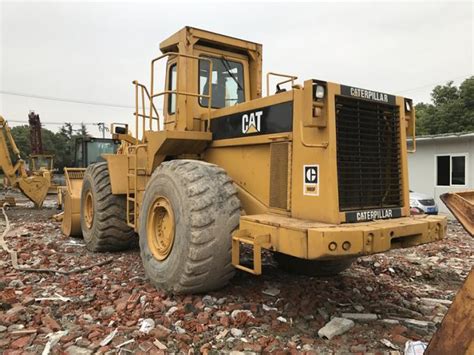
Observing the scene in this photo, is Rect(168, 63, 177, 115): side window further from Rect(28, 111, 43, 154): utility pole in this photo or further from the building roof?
Rect(28, 111, 43, 154): utility pole

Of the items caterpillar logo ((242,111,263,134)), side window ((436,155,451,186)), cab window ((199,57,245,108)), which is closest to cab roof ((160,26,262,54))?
cab window ((199,57,245,108))

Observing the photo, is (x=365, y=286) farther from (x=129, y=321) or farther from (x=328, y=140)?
(x=129, y=321)

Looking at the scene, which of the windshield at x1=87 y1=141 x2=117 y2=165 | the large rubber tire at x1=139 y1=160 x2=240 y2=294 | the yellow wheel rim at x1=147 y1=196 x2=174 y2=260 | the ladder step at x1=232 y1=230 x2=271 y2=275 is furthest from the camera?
the windshield at x1=87 y1=141 x2=117 y2=165

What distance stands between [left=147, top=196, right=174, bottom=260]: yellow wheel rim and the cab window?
1.52 meters

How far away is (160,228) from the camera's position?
16.5 feet

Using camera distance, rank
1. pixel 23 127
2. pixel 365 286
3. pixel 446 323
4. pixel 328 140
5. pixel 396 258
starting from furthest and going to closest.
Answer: pixel 23 127 → pixel 396 258 → pixel 365 286 → pixel 328 140 → pixel 446 323

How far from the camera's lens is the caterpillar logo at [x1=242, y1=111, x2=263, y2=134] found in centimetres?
456

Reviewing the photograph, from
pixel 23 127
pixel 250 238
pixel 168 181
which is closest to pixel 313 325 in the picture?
pixel 250 238

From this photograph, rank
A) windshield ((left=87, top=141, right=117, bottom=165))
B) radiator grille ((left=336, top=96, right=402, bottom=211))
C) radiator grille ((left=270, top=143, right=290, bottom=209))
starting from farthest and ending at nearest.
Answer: windshield ((left=87, top=141, right=117, bottom=165)) → radiator grille ((left=270, top=143, right=290, bottom=209)) → radiator grille ((left=336, top=96, right=402, bottom=211))

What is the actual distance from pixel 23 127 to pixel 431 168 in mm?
61007

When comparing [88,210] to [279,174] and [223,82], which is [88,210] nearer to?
[223,82]

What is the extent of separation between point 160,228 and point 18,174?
13.3 meters

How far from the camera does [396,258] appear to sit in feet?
23.4

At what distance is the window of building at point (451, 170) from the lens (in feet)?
48.9
